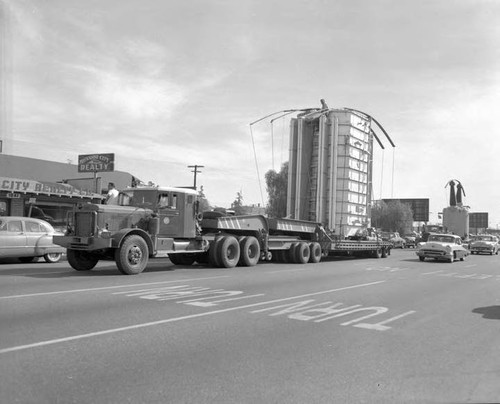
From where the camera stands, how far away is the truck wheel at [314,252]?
21109mm

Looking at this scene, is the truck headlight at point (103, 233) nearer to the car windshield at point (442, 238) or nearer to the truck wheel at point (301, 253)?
the truck wheel at point (301, 253)

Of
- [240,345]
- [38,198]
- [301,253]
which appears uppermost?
[38,198]

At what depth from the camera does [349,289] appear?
11859mm

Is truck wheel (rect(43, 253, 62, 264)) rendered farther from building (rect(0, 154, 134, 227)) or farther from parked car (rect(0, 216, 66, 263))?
building (rect(0, 154, 134, 227))

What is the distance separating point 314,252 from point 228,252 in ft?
17.9

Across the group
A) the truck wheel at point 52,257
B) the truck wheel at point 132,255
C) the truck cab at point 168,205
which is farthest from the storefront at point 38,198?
the truck wheel at point 132,255

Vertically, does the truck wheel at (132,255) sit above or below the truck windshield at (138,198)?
below

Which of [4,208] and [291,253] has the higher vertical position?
[4,208]

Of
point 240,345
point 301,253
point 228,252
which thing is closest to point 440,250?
point 301,253

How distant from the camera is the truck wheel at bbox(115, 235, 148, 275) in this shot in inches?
518

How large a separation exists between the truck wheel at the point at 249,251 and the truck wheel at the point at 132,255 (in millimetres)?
4732

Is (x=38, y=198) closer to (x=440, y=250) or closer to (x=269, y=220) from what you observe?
(x=269, y=220)

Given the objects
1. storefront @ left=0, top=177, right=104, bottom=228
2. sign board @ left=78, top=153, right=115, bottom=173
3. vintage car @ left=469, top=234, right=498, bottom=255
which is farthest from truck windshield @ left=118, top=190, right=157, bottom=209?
vintage car @ left=469, top=234, right=498, bottom=255

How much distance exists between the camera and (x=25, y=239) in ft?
53.5
